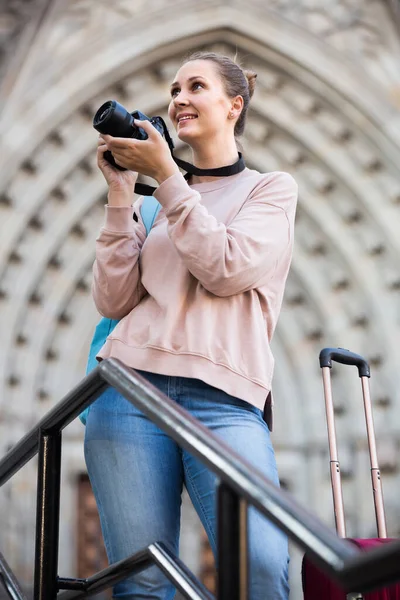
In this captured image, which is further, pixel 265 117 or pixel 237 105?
pixel 265 117

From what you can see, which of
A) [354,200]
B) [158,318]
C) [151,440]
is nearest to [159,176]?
[158,318]

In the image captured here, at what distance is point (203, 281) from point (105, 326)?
23 centimetres

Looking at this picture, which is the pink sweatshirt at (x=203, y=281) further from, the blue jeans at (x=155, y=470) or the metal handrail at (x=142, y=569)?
the metal handrail at (x=142, y=569)

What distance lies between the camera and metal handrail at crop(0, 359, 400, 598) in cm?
77

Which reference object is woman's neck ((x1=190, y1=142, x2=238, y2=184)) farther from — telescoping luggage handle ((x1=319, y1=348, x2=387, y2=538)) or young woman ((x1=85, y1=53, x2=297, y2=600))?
telescoping luggage handle ((x1=319, y1=348, x2=387, y2=538))

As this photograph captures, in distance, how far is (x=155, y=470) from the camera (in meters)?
1.35

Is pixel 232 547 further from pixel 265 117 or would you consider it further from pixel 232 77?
pixel 265 117

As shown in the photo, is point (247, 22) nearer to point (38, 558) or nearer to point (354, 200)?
point (354, 200)

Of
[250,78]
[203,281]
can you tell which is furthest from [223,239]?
[250,78]

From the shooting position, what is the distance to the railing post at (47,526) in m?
1.41

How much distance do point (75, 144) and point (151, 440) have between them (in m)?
4.05

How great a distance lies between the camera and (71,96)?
5.09 metres

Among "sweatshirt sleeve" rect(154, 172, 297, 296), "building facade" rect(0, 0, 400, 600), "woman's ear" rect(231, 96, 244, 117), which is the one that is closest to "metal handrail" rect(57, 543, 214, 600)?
"sweatshirt sleeve" rect(154, 172, 297, 296)

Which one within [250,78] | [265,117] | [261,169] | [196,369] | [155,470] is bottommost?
[155,470]
